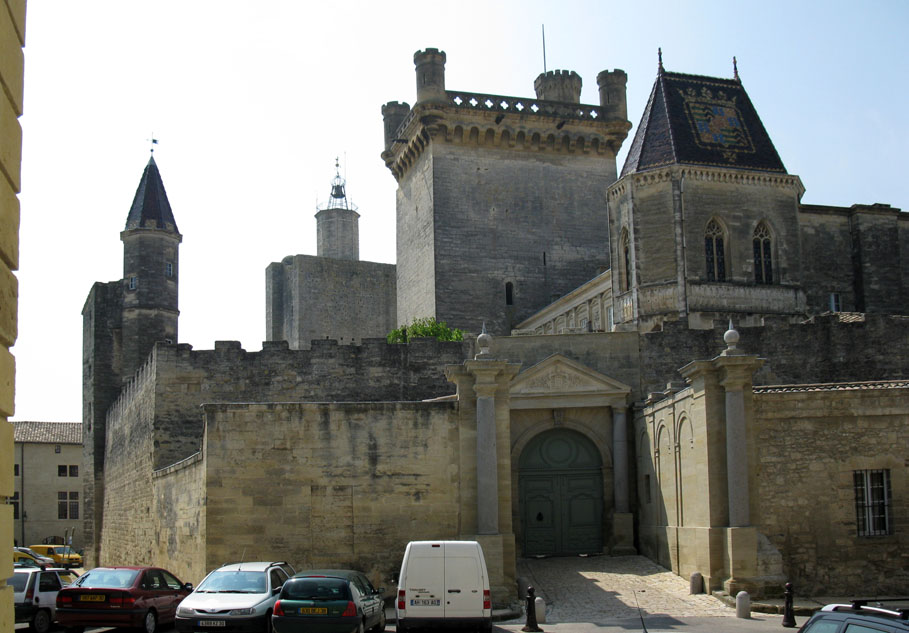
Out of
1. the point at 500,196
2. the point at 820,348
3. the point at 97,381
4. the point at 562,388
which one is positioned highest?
the point at 500,196

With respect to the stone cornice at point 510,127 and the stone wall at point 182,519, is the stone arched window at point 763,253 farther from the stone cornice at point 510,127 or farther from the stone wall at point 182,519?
the stone wall at point 182,519

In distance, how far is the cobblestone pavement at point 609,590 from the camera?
17.0 m

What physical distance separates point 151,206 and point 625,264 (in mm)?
17911

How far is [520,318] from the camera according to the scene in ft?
150

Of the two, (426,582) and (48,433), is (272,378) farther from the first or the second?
(48,433)

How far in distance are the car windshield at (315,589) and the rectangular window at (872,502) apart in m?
9.75

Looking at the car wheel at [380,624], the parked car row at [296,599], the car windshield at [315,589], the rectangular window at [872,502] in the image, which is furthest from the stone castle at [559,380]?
the car windshield at [315,589]

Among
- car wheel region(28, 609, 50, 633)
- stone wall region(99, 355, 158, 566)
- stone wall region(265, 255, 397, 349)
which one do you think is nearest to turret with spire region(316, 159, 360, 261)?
stone wall region(265, 255, 397, 349)

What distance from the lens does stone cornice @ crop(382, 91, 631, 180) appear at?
45.6 m

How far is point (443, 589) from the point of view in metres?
14.4

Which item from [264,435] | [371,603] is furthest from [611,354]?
[371,603]

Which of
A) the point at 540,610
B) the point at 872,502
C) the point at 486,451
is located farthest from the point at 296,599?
the point at 872,502

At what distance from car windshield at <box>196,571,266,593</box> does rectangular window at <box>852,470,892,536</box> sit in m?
10.5

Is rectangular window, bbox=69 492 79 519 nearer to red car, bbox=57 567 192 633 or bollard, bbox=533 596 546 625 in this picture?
red car, bbox=57 567 192 633
